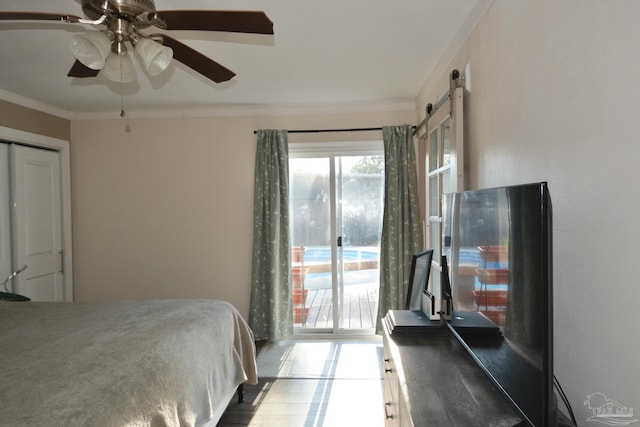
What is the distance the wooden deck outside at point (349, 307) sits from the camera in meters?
3.92

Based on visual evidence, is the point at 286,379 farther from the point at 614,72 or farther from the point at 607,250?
the point at 614,72

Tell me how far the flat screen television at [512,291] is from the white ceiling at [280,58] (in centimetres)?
124

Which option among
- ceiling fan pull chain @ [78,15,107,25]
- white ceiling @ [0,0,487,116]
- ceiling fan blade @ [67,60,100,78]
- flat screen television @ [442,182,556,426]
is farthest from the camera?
white ceiling @ [0,0,487,116]

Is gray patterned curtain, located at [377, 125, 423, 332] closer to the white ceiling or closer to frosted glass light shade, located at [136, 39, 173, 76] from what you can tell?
the white ceiling

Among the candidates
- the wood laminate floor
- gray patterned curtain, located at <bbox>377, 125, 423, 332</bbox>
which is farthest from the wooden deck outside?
the wood laminate floor

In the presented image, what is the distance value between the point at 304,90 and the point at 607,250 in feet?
9.11

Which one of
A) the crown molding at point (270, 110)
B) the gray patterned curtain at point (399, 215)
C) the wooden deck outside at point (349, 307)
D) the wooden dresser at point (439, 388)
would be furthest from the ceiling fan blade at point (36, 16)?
the wooden deck outside at point (349, 307)

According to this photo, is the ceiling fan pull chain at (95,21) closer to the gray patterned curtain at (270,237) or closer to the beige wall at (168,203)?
the gray patterned curtain at (270,237)

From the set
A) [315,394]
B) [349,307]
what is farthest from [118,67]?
[349,307]

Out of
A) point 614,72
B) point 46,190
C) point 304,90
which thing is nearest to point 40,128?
point 46,190

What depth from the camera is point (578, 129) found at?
1.09 m

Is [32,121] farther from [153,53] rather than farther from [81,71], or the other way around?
[153,53]

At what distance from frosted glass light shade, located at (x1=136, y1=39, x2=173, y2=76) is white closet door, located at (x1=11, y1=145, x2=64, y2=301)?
2792mm

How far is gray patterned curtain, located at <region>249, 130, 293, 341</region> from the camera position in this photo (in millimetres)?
3707
